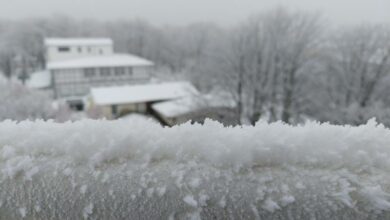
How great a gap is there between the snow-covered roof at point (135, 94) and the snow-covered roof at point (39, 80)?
323 inches

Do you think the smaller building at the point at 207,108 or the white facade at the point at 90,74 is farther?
the white facade at the point at 90,74

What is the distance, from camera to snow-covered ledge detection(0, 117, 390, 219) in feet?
1.46

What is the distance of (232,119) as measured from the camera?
7.19 metres

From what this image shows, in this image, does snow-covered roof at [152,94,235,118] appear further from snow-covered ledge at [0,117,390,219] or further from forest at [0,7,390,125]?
snow-covered ledge at [0,117,390,219]

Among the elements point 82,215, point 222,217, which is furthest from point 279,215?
point 82,215

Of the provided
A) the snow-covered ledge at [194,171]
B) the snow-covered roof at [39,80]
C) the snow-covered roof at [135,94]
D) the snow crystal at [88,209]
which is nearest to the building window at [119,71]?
the snow-covered roof at [135,94]

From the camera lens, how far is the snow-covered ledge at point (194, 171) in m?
0.44

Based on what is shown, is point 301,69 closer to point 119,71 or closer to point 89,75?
point 119,71

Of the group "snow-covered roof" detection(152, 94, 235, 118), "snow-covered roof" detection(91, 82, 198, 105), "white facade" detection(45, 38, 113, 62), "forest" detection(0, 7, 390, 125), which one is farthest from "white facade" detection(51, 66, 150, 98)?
"snow-covered roof" detection(152, 94, 235, 118)

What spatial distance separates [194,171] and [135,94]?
1161cm

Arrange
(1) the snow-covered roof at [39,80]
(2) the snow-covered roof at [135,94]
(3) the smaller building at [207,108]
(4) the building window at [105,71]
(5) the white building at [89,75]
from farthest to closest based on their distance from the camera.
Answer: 1. (1) the snow-covered roof at [39,80]
2. (4) the building window at [105,71]
3. (5) the white building at [89,75]
4. (2) the snow-covered roof at [135,94]
5. (3) the smaller building at [207,108]

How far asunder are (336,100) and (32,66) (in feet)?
79.6

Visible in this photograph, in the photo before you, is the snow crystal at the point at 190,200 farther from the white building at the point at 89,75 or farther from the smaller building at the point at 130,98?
the white building at the point at 89,75

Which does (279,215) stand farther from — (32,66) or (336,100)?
(32,66)
